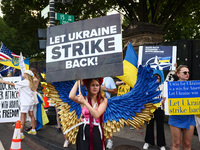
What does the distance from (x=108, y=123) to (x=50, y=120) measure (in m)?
4.49

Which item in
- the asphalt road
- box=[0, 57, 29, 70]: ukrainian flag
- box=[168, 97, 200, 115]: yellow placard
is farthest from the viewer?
box=[0, 57, 29, 70]: ukrainian flag

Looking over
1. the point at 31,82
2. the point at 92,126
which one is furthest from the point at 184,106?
the point at 31,82

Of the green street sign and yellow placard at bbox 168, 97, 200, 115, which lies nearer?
yellow placard at bbox 168, 97, 200, 115

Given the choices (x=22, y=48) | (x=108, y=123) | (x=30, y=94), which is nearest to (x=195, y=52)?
(x=108, y=123)

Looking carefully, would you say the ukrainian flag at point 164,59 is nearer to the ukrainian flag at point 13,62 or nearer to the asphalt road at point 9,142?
the asphalt road at point 9,142

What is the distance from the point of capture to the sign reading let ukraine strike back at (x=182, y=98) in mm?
3172

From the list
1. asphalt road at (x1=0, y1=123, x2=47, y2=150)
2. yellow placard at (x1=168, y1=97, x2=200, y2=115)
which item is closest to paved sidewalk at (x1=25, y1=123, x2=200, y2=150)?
asphalt road at (x1=0, y1=123, x2=47, y2=150)

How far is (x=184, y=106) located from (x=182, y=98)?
5.5 inches

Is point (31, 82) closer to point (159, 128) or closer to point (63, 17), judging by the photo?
point (63, 17)

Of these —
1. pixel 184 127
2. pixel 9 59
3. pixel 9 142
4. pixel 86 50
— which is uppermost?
pixel 9 59

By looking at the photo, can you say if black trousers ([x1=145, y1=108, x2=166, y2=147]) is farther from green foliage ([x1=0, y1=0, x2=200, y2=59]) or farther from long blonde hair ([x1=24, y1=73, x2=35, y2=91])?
green foliage ([x1=0, y1=0, x2=200, y2=59])

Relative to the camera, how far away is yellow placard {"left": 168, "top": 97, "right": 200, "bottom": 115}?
316 centimetres

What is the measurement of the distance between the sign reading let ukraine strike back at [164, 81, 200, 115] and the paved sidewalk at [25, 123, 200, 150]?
171cm

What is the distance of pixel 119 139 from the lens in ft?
17.3
